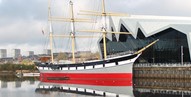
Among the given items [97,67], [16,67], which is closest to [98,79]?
[97,67]

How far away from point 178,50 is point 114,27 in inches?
738

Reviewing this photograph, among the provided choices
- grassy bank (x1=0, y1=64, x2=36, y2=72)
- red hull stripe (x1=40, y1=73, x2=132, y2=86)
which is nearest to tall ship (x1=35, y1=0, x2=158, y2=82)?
red hull stripe (x1=40, y1=73, x2=132, y2=86)

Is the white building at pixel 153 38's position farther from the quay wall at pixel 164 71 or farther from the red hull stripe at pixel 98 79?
the red hull stripe at pixel 98 79

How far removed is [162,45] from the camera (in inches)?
2820

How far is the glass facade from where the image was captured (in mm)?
68000

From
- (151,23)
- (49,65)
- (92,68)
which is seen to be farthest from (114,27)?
(92,68)

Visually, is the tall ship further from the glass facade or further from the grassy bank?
the grassy bank

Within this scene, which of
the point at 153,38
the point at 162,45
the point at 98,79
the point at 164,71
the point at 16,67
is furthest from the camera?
the point at 16,67

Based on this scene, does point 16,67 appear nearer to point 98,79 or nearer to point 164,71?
point 98,79

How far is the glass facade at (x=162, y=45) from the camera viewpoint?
68000 mm

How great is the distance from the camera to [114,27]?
83312mm

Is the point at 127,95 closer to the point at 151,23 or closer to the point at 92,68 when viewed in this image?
the point at 92,68

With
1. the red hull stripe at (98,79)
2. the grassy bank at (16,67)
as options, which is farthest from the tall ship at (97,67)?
the grassy bank at (16,67)

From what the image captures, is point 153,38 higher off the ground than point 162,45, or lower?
higher
